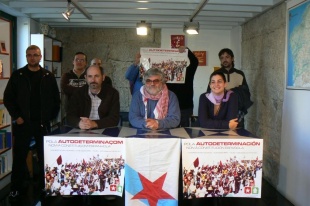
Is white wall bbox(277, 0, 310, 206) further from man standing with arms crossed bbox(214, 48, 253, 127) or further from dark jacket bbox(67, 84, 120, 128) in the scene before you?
dark jacket bbox(67, 84, 120, 128)

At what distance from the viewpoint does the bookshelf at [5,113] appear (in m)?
4.43

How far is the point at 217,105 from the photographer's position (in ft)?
11.1

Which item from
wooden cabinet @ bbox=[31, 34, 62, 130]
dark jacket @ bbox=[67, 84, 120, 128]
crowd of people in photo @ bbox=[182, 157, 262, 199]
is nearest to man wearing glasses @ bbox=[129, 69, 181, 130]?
dark jacket @ bbox=[67, 84, 120, 128]

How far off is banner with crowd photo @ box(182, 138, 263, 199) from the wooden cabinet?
147 inches

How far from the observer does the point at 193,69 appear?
4328 mm

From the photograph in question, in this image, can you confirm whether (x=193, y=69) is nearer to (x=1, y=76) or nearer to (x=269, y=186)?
(x=269, y=186)

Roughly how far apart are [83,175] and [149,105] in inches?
38.4

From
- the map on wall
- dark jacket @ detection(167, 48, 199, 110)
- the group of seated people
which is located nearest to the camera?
the group of seated people

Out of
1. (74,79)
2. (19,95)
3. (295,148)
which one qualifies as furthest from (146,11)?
(295,148)

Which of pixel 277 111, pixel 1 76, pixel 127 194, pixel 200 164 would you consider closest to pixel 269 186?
pixel 277 111

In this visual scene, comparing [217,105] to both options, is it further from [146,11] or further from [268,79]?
[146,11]

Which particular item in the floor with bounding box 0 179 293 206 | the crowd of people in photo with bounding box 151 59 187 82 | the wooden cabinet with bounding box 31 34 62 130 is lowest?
the floor with bounding box 0 179 293 206

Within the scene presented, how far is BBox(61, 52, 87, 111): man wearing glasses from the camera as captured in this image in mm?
4309

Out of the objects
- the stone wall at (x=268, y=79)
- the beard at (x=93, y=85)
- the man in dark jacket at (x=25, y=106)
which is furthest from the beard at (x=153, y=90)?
the stone wall at (x=268, y=79)
